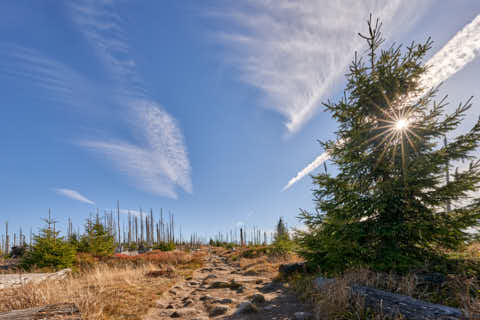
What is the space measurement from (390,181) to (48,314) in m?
8.38

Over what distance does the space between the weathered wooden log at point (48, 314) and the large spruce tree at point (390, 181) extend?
6371 millimetres

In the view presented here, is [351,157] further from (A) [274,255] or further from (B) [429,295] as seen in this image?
(A) [274,255]

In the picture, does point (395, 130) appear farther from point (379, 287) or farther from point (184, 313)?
point (184, 313)

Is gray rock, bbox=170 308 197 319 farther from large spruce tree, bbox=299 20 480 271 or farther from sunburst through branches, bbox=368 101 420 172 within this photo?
sunburst through branches, bbox=368 101 420 172

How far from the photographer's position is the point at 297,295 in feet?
20.0

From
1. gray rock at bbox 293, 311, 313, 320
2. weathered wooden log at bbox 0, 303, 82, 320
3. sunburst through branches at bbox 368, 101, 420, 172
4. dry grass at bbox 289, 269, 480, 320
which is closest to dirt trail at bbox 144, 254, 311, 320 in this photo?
gray rock at bbox 293, 311, 313, 320

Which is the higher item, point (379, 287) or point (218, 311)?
point (379, 287)

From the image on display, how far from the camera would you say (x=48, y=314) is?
3688 millimetres

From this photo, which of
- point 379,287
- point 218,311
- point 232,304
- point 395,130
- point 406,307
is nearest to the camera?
point 406,307

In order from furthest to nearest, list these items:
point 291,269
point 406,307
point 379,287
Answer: point 291,269 → point 379,287 → point 406,307

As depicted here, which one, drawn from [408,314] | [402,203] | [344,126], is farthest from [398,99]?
[408,314]

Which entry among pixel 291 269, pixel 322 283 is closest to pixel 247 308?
pixel 322 283

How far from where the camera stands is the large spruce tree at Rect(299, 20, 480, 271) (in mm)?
5410

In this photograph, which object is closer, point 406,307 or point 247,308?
point 406,307
